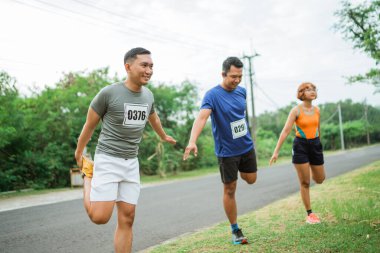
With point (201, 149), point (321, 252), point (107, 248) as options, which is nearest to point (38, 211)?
point (107, 248)

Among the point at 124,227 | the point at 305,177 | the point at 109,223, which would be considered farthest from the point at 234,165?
the point at 109,223

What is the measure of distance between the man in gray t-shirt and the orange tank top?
8.97ft

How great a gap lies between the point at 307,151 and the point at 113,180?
317cm

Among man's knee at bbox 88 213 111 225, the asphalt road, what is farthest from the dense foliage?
man's knee at bbox 88 213 111 225

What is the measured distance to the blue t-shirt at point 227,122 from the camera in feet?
14.9

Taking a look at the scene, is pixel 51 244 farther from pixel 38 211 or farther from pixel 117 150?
pixel 38 211

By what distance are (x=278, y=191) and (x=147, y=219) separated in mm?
4792

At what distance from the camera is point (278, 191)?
10484mm

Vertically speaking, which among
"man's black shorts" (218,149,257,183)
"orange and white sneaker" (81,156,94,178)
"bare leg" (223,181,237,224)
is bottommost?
"bare leg" (223,181,237,224)

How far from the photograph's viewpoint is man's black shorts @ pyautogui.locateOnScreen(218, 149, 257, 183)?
4539mm

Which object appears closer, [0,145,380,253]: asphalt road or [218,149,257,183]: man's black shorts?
[218,149,257,183]: man's black shorts

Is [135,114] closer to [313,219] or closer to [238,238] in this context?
[238,238]

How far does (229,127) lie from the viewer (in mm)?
4543

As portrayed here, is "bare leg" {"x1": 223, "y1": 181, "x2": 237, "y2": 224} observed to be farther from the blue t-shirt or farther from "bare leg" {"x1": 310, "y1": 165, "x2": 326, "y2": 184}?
"bare leg" {"x1": 310, "y1": 165, "x2": 326, "y2": 184}
